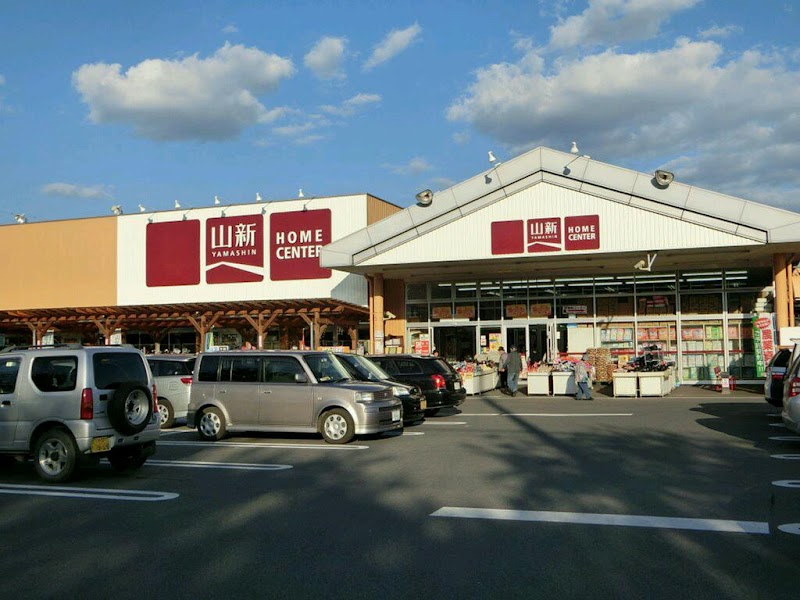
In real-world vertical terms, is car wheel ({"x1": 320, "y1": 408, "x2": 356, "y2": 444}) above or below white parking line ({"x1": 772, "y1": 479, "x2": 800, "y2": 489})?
above

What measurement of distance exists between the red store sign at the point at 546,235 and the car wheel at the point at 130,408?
56.8ft

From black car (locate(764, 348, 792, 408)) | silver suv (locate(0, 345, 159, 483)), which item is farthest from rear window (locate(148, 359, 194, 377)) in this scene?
black car (locate(764, 348, 792, 408))

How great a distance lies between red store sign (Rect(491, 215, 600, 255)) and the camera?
83.3ft

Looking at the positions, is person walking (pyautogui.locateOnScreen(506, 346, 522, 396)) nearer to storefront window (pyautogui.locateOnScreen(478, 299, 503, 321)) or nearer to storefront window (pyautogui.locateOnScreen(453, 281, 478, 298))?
storefront window (pyautogui.locateOnScreen(478, 299, 503, 321))

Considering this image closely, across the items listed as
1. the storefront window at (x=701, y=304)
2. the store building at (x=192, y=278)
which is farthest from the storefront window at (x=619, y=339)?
the store building at (x=192, y=278)

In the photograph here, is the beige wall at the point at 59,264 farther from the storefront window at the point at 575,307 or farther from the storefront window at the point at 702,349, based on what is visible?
the storefront window at the point at 702,349

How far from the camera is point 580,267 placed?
29.4 meters

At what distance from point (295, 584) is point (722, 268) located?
26121mm

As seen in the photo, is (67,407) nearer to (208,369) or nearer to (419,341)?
(208,369)

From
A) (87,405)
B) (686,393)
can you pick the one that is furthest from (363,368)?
(686,393)

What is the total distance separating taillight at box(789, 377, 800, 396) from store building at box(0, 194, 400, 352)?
20744mm

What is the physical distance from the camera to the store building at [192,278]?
3434 centimetres

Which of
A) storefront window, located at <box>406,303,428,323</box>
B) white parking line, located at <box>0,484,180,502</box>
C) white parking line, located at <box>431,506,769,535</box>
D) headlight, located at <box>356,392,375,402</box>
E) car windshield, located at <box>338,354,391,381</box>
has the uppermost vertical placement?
storefront window, located at <box>406,303,428,323</box>

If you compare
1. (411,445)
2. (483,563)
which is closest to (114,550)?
(483,563)
